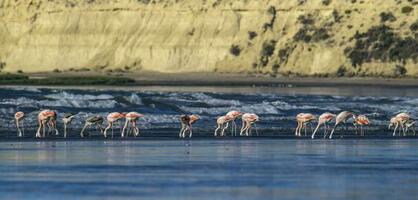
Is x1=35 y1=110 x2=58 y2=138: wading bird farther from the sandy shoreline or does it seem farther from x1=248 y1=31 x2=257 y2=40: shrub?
x1=248 y1=31 x2=257 y2=40: shrub

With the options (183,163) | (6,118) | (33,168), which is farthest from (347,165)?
(6,118)

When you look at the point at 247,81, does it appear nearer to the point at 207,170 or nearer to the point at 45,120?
the point at 45,120

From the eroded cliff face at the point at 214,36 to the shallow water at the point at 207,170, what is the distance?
219 feet

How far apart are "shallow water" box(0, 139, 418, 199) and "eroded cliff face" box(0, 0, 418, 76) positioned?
6668cm

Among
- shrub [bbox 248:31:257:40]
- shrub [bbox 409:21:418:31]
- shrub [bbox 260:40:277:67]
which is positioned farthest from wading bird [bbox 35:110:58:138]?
shrub [bbox 248:31:257:40]

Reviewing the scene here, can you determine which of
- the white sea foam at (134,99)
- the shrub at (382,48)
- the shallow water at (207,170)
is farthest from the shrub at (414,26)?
the shallow water at (207,170)

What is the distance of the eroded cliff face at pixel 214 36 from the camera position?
10412cm

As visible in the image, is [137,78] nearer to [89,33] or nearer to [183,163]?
[89,33]

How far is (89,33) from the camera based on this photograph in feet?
388

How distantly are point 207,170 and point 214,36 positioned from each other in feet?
283

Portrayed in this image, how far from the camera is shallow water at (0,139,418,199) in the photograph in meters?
22.8

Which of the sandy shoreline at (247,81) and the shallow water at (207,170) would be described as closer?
the shallow water at (207,170)

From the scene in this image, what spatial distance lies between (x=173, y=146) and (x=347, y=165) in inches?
270

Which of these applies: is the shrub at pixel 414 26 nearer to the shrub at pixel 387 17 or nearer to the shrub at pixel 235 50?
the shrub at pixel 387 17
